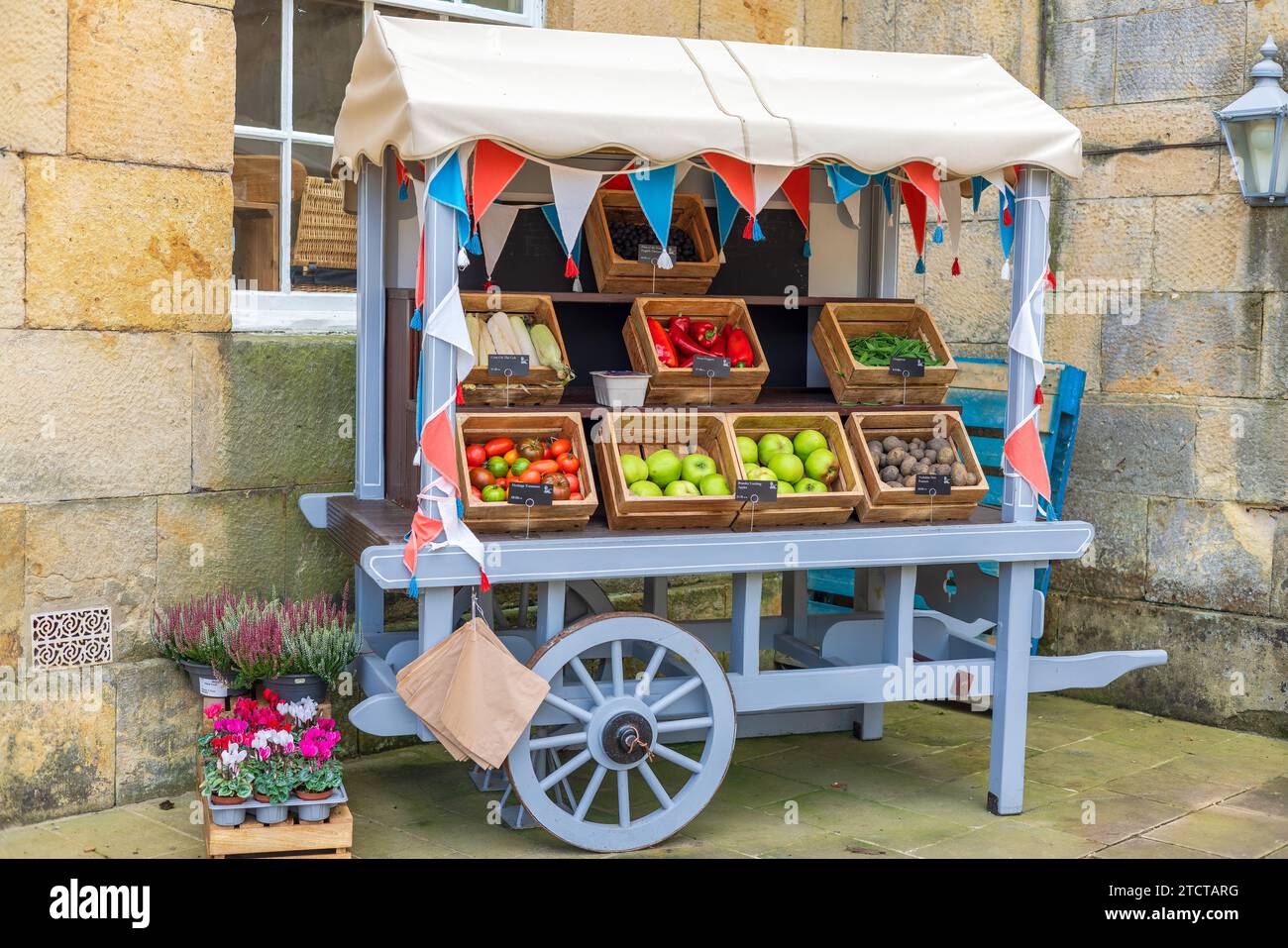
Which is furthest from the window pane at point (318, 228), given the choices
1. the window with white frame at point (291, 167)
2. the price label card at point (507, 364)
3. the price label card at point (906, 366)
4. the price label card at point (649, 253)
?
the price label card at point (906, 366)

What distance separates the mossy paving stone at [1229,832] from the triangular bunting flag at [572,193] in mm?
2925

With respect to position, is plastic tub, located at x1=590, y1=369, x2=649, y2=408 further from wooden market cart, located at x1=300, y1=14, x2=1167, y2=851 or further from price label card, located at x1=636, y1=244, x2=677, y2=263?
price label card, located at x1=636, y1=244, x2=677, y2=263

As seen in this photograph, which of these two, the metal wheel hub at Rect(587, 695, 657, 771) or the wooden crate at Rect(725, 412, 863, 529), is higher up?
the wooden crate at Rect(725, 412, 863, 529)

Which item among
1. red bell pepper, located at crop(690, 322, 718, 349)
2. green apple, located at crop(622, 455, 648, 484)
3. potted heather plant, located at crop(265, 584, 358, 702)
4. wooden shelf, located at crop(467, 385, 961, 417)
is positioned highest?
red bell pepper, located at crop(690, 322, 718, 349)

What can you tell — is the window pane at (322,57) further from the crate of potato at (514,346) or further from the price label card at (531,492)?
the price label card at (531,492)

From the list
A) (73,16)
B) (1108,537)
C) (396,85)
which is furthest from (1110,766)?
(73,16)

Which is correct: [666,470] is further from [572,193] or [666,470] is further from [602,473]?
[572,193]

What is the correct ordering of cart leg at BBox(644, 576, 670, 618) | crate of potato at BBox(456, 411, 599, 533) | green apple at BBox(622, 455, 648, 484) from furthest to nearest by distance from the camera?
cart leg at BBox(644, 576, 670, 618)
green apple at BBox(622, 455, 648, 484)
crate of potato at BBox(456, 411, 599, 533)

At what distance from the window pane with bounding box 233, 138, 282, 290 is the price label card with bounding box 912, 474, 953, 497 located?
2642 mm

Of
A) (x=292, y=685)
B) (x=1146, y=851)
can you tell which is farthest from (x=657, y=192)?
(x=1146, y=851)

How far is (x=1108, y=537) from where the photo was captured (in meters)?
7.15

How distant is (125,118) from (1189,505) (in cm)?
485

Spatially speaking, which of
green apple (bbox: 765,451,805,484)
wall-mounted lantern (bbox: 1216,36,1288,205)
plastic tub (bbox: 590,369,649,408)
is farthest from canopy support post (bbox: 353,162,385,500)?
wall-mounted lantern (bbox: 1216,36,1288,205)

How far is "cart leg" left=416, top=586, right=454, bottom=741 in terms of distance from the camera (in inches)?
182
